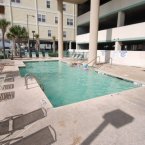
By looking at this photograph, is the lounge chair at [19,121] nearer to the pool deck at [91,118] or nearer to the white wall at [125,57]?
the pool deck at [91,118]

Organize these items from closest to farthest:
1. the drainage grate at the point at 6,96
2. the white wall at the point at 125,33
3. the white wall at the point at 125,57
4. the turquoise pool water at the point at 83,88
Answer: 1. the drainage grate at the point at 6,96
2. the turquoise pool water at the point at 83,88
3. the white wall at the point at 125,57
4. the white wall at the point at 125,33

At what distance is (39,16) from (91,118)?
3045 centimetres

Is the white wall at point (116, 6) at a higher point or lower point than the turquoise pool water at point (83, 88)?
higher

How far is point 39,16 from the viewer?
98.1 feet

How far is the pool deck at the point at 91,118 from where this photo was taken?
319 cm

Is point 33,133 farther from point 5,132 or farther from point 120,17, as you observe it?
point 120,17

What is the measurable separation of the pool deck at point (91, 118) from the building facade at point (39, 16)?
1047 inches

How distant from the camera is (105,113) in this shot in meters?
4.34

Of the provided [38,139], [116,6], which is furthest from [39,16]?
[38,139]

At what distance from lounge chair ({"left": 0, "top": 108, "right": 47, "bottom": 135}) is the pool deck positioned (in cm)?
16

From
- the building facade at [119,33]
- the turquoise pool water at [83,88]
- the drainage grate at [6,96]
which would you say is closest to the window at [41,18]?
the building facade at [119,33]

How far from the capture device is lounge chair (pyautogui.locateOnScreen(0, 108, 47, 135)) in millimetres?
3484

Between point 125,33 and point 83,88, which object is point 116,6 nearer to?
point 125,33

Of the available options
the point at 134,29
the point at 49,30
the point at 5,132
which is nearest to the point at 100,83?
the point at 5,132
